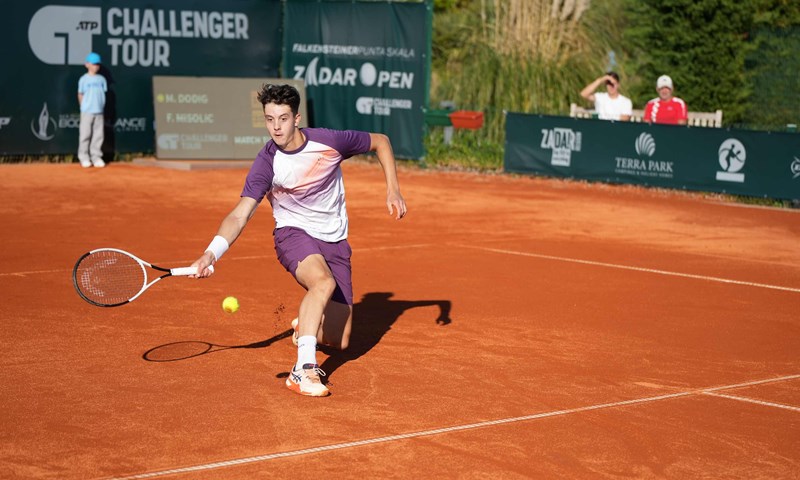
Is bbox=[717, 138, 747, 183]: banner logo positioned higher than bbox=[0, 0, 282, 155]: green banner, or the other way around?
bbox=[0, 0, 282, 155]: green banner

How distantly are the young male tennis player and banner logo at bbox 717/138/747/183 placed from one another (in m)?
11.6

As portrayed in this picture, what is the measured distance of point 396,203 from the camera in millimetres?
6992

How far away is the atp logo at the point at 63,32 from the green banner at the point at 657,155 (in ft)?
25.0

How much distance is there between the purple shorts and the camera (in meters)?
7.20

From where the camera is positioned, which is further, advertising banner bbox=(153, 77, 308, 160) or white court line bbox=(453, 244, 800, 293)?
advertising banner bbox=(153, 77, 308, 160)

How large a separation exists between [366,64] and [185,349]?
15059mm

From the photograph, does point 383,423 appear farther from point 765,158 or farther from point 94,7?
point 94,7

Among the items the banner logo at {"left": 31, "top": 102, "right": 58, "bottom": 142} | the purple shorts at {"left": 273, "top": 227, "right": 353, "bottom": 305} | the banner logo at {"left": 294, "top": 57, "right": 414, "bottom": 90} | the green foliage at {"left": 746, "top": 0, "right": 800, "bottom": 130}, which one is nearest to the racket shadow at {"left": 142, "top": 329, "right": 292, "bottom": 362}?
the purple shorts at {"left": 273, "top": 227, "right": 353, "bottom": 305}

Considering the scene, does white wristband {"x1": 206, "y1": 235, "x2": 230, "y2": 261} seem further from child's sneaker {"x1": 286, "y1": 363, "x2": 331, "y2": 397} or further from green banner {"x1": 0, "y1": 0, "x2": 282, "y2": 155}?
green banner {"x1": 0, "y1": 0, "x2": 282, "y2": 155}

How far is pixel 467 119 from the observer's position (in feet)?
72.5

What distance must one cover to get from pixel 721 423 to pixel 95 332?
435 centimetres

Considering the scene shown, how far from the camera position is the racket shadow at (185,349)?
7629mm

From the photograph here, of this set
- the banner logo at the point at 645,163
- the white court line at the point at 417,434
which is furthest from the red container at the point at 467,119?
the white court line at the point at 417,434

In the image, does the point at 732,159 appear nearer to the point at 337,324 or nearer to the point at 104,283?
the point at 337,324
